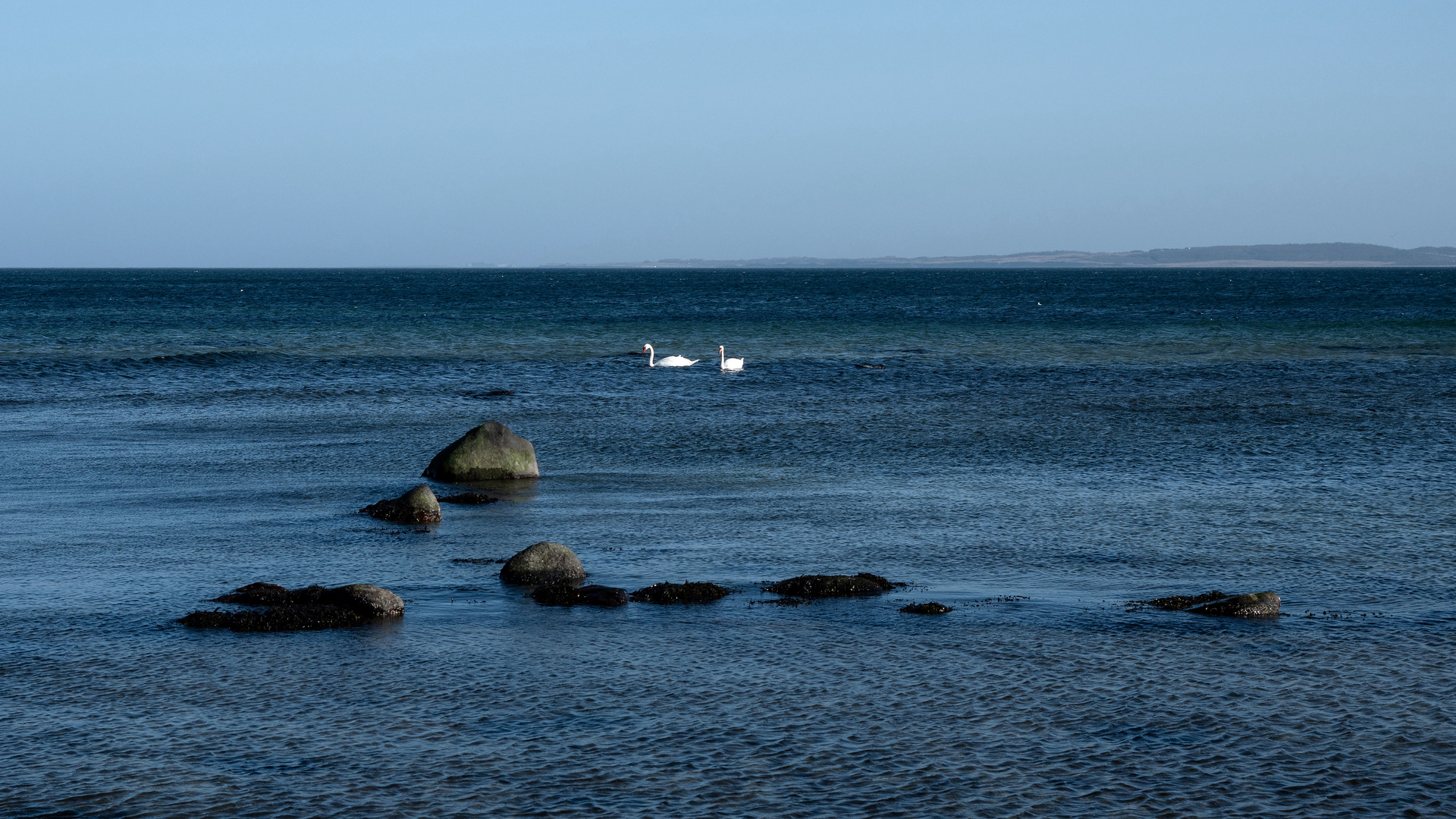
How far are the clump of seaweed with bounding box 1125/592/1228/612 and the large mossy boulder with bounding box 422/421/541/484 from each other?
11.5 metres

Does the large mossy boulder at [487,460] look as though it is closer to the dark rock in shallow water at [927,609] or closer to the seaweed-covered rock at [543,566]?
the seaweed-covered rock at [543,566]

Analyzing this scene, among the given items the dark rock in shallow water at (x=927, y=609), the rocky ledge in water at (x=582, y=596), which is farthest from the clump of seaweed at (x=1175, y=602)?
the rocky ledge in water at (x=582, y=596)

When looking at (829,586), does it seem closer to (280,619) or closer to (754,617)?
(754,617)

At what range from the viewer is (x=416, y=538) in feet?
56.2

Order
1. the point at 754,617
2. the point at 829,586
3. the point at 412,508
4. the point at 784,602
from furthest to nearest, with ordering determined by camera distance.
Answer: the point at 412,508 → the point at 829,586 → the point at 784,602 → the point at 754,617

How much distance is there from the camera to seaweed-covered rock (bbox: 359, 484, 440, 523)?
59.6ft

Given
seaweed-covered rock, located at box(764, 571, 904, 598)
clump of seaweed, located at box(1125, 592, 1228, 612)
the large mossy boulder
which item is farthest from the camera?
the large mossy boulder

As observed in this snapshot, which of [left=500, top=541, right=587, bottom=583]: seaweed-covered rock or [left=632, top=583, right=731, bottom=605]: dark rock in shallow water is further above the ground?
[left=500, top=541, right=587, bottom=583]: seaweed-covered rock

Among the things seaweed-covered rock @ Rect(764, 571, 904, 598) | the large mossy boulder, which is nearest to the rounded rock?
seaweed-covered rock @ Rect(764, 571, 904, 598)

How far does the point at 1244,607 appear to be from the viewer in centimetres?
1309

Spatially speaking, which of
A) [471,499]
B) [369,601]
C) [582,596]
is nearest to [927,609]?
[582,596]

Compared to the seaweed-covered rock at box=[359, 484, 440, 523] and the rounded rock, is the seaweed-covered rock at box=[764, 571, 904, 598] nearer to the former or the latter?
the rounded rock

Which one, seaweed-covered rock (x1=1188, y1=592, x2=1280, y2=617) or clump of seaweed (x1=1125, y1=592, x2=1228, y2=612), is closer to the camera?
seaweed-covered rock (x1=1188, y1=592, x2=1280, y2=617)

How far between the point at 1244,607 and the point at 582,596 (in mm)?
6421
